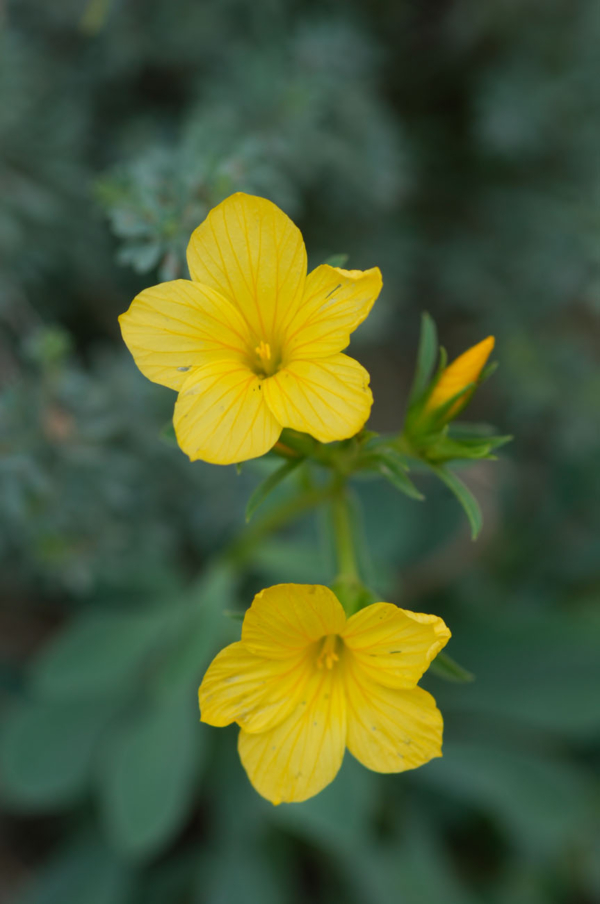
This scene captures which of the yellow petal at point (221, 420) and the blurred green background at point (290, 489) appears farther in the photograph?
the blurred green background at point (290, 489)

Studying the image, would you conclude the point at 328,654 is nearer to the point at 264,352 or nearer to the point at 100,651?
the point at 264,352

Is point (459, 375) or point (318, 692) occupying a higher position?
point (459, 375)

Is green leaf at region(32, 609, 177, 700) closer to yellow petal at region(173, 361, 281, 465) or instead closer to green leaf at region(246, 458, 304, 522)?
green leaf at region(246, 458, 304, 522)

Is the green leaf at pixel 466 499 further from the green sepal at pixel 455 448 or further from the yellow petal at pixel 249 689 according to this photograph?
the yellow petal at pixel 249 689

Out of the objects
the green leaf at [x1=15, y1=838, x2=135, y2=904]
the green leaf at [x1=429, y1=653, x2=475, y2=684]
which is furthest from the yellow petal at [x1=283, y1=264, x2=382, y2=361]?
the green leaf at [x1=15, y1=838, x2=135, y2=904]

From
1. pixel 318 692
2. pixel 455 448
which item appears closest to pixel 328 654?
pixel 318 692

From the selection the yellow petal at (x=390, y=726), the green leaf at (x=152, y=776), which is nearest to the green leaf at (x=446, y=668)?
the yellow petal at (x=390, y=726)
